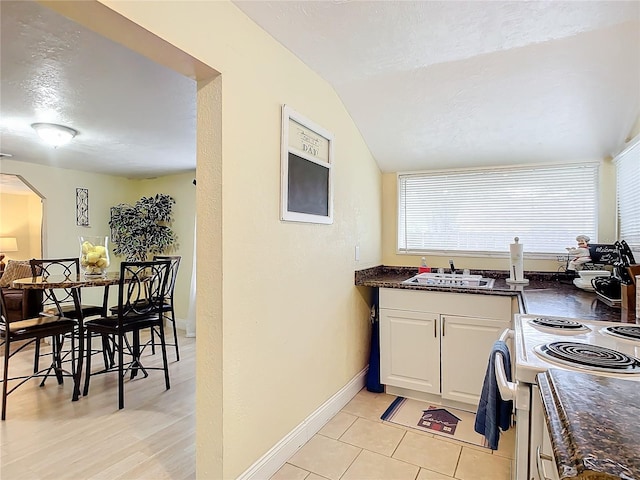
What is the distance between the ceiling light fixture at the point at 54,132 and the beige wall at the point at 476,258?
283 centimetres

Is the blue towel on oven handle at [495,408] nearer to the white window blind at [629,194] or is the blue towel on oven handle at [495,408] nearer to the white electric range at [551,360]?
the white electric range at [551,360]

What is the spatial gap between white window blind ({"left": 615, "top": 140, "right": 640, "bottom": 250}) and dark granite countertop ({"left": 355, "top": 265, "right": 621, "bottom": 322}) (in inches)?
18.3

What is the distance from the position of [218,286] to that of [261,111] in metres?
0.87

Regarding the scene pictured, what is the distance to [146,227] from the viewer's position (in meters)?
4.91

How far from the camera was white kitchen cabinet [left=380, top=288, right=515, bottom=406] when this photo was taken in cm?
247

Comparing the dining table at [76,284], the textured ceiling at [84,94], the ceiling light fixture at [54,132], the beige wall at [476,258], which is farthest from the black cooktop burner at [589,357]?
the ceiling light fixture at [54,132]

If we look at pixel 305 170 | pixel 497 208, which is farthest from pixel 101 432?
pixel 497 208

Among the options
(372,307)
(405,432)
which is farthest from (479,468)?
(372,307)

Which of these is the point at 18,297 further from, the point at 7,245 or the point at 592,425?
the point at 592,425

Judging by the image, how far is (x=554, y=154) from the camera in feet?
9.06

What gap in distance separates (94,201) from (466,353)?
5.02 metres

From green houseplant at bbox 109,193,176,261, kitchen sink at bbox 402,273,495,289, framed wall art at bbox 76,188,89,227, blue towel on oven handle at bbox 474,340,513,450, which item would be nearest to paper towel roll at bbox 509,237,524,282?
kitchen sink at bbox 402,273,495,289

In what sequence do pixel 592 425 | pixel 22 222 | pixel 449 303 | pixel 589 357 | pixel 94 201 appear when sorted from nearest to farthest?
1. pixel 592 425
2. pixel 589 357
3. pixel 449 303
4. pixel 94 201
5. pixel 22 222

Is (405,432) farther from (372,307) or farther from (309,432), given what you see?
(372,307)
